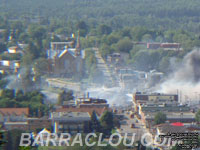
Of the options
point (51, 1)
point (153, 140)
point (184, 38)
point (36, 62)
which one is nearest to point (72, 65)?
point (36, 62)

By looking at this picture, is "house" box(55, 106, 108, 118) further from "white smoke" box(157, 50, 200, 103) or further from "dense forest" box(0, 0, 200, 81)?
"dense forest" box(0, 0, 200, 81)

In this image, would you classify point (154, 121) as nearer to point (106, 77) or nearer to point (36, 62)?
point (106, 77)

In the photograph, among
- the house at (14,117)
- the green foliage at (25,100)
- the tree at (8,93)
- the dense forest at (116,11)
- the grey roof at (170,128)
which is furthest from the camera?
the dense forest at (116,11)

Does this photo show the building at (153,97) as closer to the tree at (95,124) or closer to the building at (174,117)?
the building at (174,117)

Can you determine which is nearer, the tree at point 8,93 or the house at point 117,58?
the tree at point 8,93

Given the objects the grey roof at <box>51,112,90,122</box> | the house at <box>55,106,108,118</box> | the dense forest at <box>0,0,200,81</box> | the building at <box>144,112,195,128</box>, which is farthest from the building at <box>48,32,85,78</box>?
the grey roof at <box>51,112,90,122</box>

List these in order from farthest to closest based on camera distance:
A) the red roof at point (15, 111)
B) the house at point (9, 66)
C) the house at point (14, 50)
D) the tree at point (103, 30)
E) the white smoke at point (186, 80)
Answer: the tree at point (103, 30) < the house at point (14, 50) < the house at point (9, 66) < the white smoke at point (186, 80) < the red roof at point (15, 111)

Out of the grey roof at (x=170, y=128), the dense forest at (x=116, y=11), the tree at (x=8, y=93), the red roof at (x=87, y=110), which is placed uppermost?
the dense forest at (x=116, y=11)

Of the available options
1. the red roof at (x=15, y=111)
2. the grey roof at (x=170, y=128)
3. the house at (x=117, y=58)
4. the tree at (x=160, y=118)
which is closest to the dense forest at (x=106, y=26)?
the house at (x=117, y=58)

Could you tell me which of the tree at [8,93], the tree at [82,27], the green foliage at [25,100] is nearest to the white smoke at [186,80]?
the green foliage at [25,100]

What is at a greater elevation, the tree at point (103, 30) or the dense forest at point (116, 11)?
the dense forest at point (116, 11)
